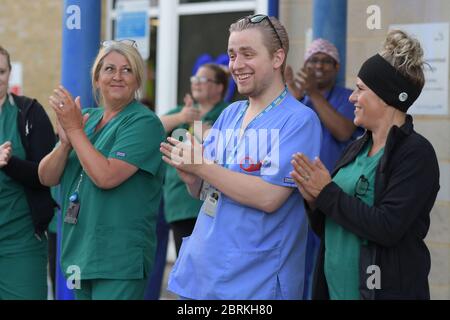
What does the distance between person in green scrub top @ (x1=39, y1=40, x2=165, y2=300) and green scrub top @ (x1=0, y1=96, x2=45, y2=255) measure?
0.38 metres

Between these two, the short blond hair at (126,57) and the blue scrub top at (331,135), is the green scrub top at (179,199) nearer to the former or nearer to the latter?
the blue scrub top at (331,135)

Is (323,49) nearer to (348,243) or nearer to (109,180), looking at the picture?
(109,180)

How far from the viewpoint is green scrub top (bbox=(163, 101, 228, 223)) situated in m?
5.20

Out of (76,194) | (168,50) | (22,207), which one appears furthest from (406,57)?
(168,50)

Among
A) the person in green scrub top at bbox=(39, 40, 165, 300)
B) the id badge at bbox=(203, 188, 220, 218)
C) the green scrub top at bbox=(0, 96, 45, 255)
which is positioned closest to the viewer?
the id badge at bbox=(203, 188, 220, 218)

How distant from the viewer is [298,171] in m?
2.77

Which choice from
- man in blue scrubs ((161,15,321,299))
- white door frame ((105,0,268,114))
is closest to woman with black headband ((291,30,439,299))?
man in blue scrubs ((161,15,321,299))

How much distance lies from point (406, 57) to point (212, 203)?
2.99 ft

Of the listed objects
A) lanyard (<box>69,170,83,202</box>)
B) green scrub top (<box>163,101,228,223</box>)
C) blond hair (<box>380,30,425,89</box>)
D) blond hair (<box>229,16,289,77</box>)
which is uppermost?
blond hair (<box>229,16,289,77</box>)

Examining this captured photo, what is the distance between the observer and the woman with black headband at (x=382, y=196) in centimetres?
270

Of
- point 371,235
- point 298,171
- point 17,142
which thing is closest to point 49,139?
point 17,142

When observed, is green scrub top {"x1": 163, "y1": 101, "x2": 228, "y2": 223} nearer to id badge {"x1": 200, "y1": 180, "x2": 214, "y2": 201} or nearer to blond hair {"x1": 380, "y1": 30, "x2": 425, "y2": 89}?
id badge {"x1": 200, "y1": 180, "x2": 214, "y2": 201}

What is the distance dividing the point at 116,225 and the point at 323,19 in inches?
83.6

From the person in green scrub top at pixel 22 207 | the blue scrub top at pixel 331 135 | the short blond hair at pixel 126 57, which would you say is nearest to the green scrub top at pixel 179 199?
the blue scrub top at pixel 331 135
